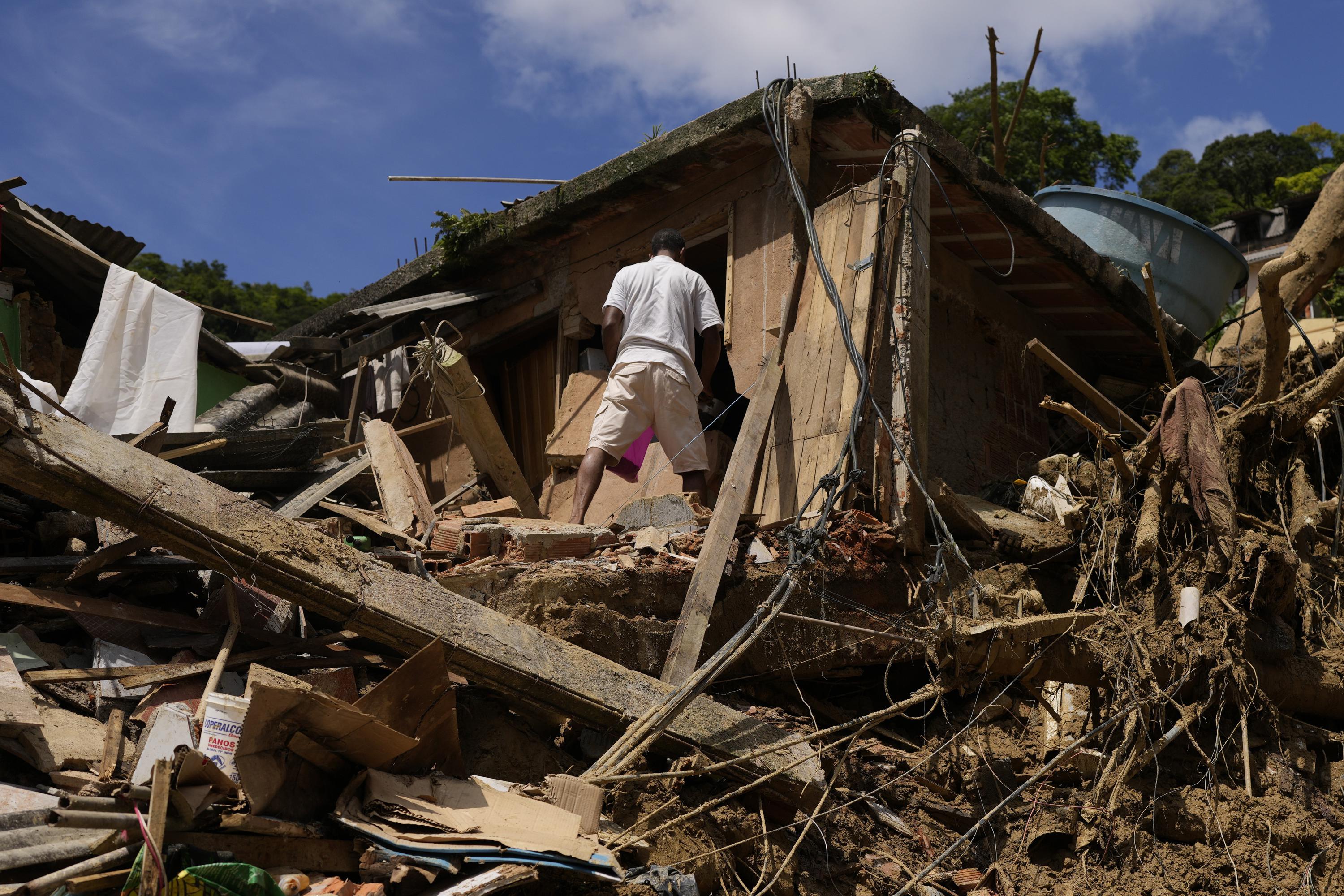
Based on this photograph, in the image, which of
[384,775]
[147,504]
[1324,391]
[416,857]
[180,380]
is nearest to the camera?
[416,857]

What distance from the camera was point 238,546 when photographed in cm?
475

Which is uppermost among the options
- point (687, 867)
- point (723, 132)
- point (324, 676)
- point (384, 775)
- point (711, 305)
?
point (723, 132)

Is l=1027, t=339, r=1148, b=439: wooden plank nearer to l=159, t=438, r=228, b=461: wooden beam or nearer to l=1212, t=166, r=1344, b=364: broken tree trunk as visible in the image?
l=1212, t=166, r=1344, b=364: broken tree trunk


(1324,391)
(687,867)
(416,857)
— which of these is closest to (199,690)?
(416,857)

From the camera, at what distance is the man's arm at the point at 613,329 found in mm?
7219

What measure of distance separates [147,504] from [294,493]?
241 cm

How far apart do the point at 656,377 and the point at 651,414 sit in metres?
0.25

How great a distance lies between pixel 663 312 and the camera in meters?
7.02

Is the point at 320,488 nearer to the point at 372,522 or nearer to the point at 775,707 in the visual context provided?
the point at 372,522

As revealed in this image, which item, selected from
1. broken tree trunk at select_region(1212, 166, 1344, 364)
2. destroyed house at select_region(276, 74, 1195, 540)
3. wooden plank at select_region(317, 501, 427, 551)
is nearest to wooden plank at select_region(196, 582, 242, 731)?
wooden plank at select_region(317, 501, 427, 551)

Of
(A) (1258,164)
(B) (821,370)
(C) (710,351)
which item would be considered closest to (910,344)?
(B) (821,370)

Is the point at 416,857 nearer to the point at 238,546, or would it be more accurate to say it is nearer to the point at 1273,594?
the point at 238,546

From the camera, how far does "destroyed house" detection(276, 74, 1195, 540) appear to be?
668cm

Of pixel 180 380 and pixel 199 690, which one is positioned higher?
pixel 180 380
